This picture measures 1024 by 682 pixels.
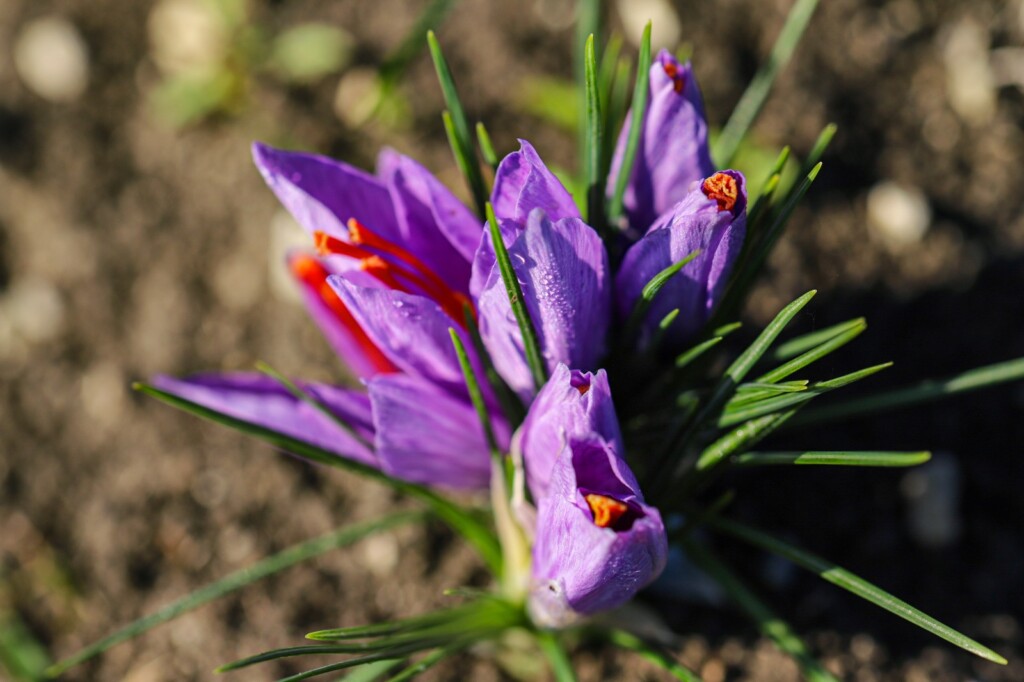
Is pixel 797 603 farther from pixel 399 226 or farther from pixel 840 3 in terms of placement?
pixel 840 3

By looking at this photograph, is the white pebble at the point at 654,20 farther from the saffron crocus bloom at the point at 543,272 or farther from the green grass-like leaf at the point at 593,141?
the saffron crocus bloom at the point at 543,272

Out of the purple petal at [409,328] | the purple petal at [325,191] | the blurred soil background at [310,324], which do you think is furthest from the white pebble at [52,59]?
the purple petal at [409,328]

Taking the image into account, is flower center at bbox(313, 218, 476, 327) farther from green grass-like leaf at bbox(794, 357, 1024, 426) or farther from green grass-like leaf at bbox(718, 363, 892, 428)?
green grass-like leaf at bbox(794, 357, 1024, 426)

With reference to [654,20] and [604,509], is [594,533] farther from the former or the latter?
[654,20]

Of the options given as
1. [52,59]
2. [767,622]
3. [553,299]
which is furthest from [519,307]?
[52,59]

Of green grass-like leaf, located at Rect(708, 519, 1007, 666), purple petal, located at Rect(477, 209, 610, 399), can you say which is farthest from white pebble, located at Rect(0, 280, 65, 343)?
green grass-like leaf, located at Rect(708, 519, 1007, 666)
